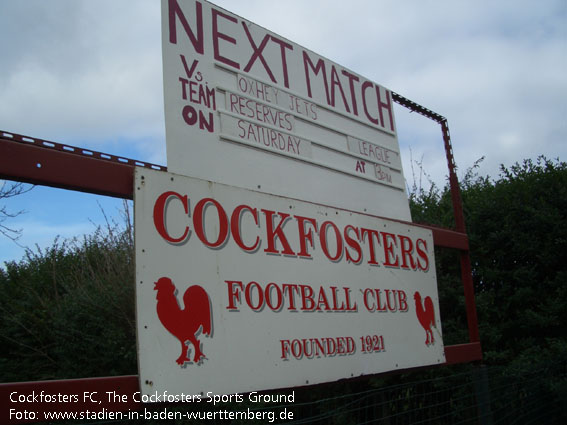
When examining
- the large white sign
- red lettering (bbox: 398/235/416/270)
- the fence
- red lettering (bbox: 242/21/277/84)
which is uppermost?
red lettering (bbox: 242/21/277/84)

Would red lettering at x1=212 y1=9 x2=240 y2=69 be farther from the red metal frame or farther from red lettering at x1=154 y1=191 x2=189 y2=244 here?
red lettering at x1=154 y1=191 x2=189 y2=244

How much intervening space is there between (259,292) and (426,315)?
6.11ft

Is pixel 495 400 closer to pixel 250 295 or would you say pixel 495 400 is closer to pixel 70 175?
pixel 250 295

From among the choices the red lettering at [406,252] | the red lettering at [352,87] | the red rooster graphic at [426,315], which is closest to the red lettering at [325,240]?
the red lettering at [406,252]

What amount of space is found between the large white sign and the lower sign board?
0.20 metres

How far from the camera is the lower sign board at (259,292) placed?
2611 mm

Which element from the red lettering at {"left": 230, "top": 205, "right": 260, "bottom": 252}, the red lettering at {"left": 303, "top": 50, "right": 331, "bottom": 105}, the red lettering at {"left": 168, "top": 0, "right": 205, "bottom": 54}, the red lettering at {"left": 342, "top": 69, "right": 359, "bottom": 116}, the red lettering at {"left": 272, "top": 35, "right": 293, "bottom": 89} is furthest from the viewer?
the red lettering at {"left": 342, "top": 69, "right": 359, "bottom": 116}

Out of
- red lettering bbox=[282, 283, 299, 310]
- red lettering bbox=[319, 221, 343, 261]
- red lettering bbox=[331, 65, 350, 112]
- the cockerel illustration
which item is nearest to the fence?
red lettering bbox=[319, 221, 343, 261]

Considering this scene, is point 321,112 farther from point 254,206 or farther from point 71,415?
point 71,415

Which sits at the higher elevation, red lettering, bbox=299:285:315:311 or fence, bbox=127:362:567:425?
red lettering, bbox=299:285:315:311

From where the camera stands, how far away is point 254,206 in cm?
321

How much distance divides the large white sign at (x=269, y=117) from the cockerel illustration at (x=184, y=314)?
27.3 inches

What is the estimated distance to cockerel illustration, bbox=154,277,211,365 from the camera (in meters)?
2.60

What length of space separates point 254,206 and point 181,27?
116cm
